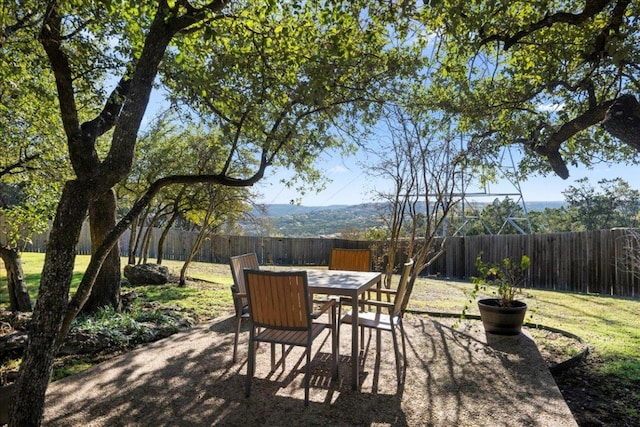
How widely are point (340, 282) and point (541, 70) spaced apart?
3.09m

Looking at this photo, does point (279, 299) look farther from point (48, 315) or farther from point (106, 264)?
point (106, 264)

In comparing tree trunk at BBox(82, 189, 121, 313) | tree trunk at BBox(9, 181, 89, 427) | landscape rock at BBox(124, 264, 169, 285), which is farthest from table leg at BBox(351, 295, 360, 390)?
landscape rock at BBox(124, 264, 169, 285)

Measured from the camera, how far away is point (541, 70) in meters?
4.05

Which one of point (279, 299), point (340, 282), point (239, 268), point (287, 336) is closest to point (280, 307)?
point (279, 299)

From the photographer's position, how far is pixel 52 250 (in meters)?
2.03

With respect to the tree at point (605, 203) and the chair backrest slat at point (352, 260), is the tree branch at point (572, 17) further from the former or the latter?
the tree at point (605, 203)

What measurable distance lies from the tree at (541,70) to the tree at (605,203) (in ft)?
58.9

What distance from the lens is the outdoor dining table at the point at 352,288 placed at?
2939 mm

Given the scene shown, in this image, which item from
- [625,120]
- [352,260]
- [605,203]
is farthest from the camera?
[605,203]

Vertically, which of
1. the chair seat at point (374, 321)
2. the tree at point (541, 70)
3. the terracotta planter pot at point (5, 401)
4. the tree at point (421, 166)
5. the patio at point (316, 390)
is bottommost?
the patio at point (316, 390)

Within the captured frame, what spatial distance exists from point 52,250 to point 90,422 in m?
1.14

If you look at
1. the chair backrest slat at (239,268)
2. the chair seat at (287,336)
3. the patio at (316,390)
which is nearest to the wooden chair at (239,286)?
the chair backrest slat at (239,268)

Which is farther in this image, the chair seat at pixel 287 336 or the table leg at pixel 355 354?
the table leg at pixel 355 354

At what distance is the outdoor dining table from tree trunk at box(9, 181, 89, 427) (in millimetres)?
1773
